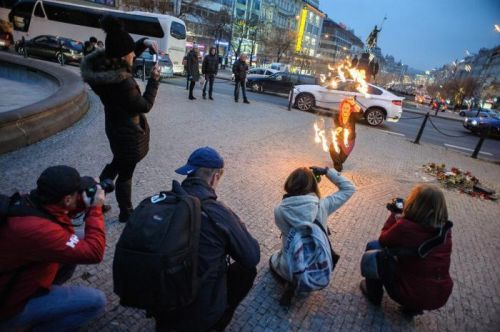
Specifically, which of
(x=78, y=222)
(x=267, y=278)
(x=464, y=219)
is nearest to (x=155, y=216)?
(x=78, y=222)

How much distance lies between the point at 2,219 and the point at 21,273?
355 millimetres

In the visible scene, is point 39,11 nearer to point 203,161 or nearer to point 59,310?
point 203,161

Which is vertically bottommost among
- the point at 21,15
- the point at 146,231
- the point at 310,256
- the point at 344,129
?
the point at 310,256

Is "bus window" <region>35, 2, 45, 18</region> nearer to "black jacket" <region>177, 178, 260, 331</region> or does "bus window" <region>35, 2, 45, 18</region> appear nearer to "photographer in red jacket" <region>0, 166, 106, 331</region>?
"photographer in red jacket" <region>0, 166, 106, 331</region>

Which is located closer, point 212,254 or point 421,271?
point 212,254

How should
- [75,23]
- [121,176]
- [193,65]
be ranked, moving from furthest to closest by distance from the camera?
1. [75,23]
2. [193,65]
3. [121,176]

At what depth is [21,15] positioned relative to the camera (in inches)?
955

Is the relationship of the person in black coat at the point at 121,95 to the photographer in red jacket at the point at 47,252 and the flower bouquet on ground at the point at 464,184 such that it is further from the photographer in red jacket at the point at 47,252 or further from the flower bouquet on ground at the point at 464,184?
the flower bouquet on ground at the point at 464,184

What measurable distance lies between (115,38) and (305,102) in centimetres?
1267

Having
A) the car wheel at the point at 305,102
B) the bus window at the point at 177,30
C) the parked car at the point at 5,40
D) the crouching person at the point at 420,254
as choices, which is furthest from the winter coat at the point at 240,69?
the parked car at the point at 5,40

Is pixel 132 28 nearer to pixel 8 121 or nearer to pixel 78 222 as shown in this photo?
pixel 8 121

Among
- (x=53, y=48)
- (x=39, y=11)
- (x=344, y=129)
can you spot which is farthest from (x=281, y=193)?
(x=39, y=11)

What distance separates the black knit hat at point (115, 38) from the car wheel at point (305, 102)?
12.6 meters

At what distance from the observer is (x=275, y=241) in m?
3.95
